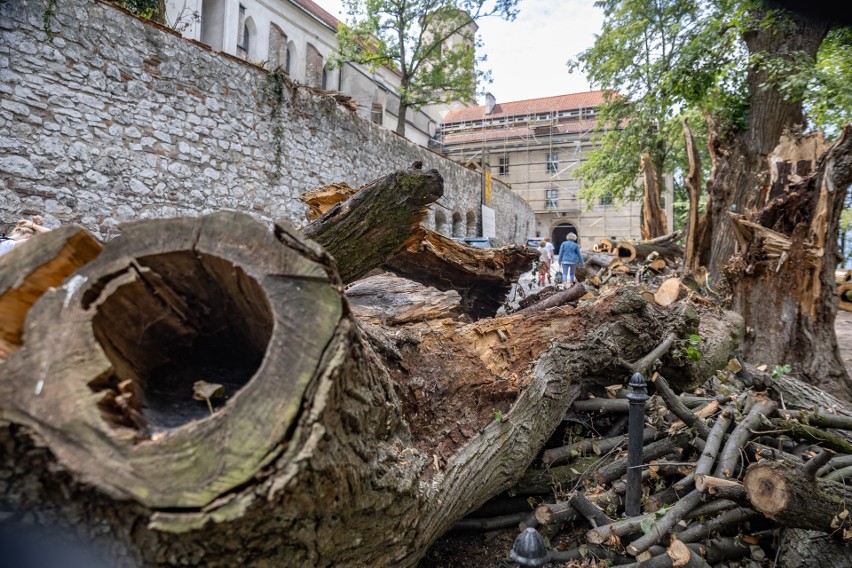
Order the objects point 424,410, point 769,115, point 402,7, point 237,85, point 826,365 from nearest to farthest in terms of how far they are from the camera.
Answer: point 424,410 < point 826,365 < point 769,115 < point 237,85 < point 402,7

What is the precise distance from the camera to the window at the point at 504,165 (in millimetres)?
35125

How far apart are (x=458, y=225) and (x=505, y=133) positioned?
1845 cm

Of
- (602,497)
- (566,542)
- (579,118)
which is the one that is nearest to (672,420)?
(602,497)

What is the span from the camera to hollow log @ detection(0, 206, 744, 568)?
0.99 m

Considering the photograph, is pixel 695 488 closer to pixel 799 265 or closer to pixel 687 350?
pixel 687 350

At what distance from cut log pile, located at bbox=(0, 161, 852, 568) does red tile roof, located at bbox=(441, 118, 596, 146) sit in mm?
32884

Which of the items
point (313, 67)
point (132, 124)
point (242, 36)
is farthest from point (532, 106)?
point (132, 124)

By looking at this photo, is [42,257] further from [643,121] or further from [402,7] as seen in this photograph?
[402,7]

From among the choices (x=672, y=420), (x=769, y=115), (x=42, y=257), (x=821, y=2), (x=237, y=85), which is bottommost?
(x=672, y=420)

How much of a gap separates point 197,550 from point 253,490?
0.86 feet

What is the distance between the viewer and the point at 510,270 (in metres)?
4.60

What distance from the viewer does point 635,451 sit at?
2.46 metres

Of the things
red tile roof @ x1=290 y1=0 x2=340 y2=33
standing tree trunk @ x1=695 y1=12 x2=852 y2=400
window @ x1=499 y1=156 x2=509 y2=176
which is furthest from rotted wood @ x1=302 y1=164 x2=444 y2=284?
window @ x1=499 y1=156 x2=509 y2=176

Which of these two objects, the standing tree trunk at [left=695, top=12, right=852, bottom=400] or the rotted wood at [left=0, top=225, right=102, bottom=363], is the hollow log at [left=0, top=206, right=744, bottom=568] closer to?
the rotted wood at [left=0, top=225, right=102, bottom=363]
